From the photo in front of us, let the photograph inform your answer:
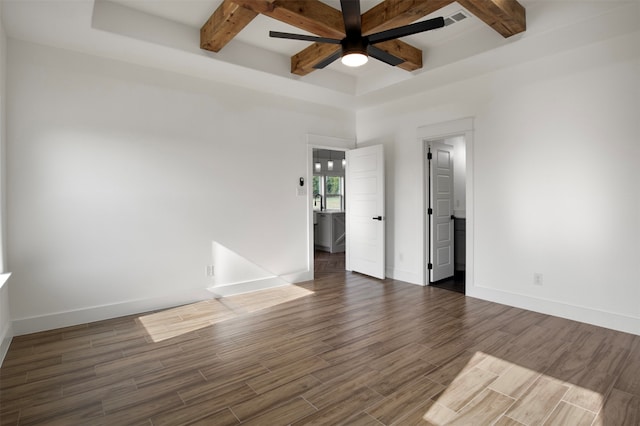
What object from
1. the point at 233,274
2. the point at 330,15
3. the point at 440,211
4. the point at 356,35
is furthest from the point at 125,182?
the point at 440,211

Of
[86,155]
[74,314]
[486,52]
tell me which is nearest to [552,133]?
[486,52]

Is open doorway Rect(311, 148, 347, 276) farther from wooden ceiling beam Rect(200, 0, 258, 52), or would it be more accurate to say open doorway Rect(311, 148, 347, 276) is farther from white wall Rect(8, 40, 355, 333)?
wooden ceiling beam Rect(200, 0, 258, 52)

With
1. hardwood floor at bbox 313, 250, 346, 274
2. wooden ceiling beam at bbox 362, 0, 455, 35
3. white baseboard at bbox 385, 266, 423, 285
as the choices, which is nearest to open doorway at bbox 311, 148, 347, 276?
hardwood floor at bbox 313, 250, 346, 274

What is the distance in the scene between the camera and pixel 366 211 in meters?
5.75

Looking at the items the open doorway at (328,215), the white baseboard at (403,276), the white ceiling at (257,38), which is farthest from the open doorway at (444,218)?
the open doorway at (328,215)

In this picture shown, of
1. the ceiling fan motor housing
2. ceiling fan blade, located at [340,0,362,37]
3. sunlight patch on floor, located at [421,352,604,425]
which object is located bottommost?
sunlight patch on floor, located at [421,352,604,425]

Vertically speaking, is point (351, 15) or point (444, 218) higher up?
point (351, 15)

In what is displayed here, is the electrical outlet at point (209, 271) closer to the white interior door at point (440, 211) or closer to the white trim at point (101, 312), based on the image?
the white trim at point (101, 312)

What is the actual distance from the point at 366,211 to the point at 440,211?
1.19m

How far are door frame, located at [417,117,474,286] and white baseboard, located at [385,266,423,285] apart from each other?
0.39ft

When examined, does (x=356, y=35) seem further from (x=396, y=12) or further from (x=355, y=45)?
(x=396, y=12)

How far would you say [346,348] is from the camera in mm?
3021

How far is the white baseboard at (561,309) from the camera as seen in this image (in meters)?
3.32

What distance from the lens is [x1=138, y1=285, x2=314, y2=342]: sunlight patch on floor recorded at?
3469 millimetres
